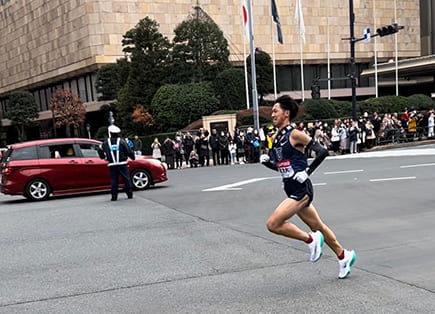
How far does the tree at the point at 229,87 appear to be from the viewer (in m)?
33.6

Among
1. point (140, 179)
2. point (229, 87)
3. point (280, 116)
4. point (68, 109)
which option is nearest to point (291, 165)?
point (280, 116)

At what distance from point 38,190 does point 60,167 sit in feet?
2.82

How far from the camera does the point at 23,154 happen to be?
1255 centimetres

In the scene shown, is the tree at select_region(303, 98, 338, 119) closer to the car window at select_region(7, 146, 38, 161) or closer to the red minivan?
the red minivan

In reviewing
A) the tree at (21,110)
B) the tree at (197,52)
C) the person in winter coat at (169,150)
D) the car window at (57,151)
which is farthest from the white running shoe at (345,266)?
the tree at (21,110)

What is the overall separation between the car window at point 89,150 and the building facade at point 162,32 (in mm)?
38667

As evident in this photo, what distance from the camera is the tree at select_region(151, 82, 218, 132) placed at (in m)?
32.0

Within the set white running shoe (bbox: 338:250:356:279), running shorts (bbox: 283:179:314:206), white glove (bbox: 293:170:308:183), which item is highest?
white glove (bbox: 293:170:308:183)

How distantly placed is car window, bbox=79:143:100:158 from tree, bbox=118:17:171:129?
2111cm

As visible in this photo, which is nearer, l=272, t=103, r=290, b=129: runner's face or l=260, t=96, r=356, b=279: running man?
l=260, t=96, r=356, b=279: running man

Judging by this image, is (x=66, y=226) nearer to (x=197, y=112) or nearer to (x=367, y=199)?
(x=367, y=199)

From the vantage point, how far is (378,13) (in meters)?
61.0

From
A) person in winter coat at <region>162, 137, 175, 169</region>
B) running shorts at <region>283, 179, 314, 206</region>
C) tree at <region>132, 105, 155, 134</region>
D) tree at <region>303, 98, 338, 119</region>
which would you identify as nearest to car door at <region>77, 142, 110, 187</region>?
running shorts at <region>283, 179, 314, 206</region>

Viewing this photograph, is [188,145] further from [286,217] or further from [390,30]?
[286,217]
